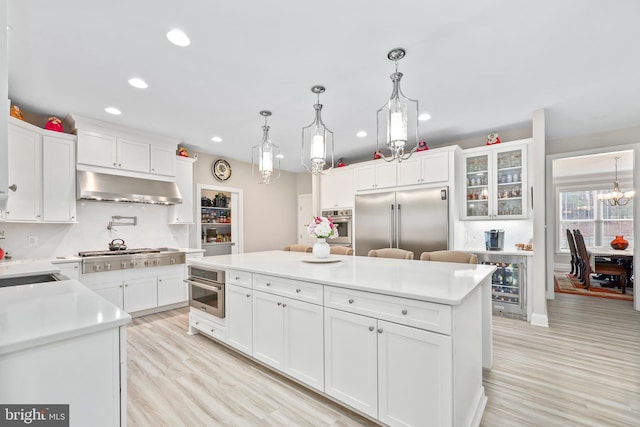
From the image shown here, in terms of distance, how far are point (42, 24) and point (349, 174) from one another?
434 centimetres

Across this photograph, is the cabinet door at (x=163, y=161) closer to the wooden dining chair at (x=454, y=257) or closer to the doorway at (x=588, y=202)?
the wooden dining chair at (x=454, y=257)

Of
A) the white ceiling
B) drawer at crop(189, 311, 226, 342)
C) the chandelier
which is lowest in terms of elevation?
drawer at crop(189, 311, 226, 342)

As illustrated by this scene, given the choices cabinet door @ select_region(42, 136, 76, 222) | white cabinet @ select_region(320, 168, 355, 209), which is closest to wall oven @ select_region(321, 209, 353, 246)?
white cabinet @ select_region(320, 168, 355, 209)

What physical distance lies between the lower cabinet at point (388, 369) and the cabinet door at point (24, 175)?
361cm

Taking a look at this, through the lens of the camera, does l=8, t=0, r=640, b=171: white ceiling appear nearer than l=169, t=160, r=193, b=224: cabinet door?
Yes

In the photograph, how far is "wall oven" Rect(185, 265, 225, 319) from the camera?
2.75 m

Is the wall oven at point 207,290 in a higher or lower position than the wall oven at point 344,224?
lower

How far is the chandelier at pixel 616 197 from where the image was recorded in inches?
237

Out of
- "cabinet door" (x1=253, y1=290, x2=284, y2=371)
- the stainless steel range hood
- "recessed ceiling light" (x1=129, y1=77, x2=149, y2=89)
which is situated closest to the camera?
"cabinet door" (x1=253, y1=290, x2=284, y2=371)

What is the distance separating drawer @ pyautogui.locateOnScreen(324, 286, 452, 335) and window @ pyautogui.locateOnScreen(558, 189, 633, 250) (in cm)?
838

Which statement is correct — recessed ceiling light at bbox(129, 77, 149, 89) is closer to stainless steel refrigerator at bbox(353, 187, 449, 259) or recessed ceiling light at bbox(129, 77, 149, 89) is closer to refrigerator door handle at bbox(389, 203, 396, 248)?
stainless steel refrigerator at bbox(353, 187, 449, 259)

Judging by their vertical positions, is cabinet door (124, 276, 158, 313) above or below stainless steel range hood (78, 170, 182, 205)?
below

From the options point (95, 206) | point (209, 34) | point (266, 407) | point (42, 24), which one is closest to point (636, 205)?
point (266, 407)

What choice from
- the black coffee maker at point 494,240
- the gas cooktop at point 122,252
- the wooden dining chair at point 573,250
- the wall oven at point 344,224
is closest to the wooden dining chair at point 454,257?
the black coffee maker at point 494,240
